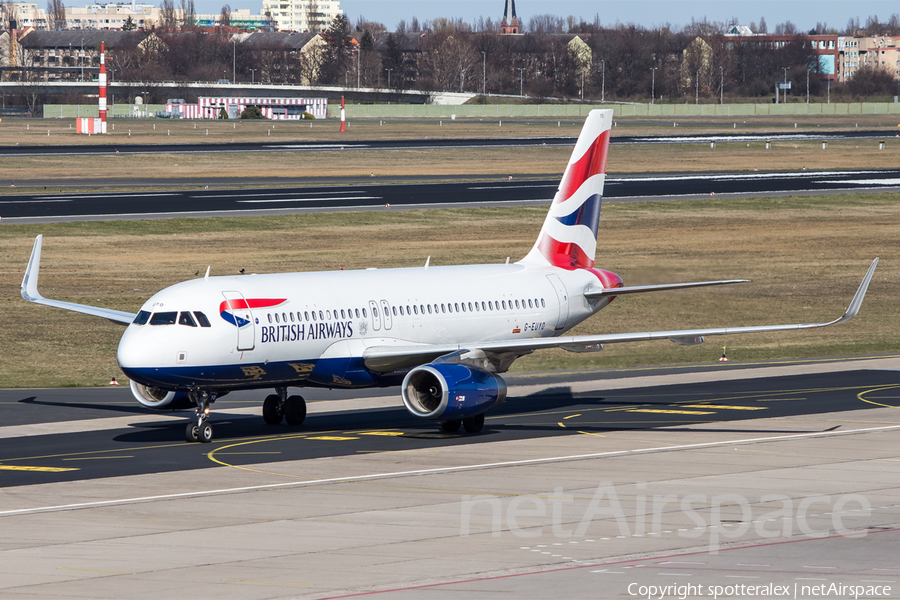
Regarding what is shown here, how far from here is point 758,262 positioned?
75.3 metres

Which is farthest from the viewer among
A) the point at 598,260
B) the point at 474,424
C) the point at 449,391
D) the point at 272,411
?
the point at 598,260

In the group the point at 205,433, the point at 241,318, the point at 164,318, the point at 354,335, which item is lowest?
the point at 205,433

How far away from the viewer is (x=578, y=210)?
Result: 43969 mm

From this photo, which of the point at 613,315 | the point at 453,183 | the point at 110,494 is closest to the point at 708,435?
the point at 110,494

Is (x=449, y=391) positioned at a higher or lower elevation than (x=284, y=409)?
higher

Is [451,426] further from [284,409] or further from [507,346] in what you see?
[284,409]

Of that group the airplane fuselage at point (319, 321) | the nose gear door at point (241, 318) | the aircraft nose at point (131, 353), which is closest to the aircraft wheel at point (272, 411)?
the airplane fuselage at point (319, 321)

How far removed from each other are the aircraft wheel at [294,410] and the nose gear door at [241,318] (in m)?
4.42

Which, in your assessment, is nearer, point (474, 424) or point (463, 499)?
point (463, 499)

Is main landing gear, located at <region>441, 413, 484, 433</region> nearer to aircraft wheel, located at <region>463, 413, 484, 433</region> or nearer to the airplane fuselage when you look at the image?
aircraft wheel, located at <region>463, 413, 484, 433</region>

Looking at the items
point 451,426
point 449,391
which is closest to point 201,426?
point 449,391

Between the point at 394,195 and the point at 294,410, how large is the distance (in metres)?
63.7

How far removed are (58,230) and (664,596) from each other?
216 feet

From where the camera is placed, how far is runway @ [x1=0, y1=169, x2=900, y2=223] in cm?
8794
